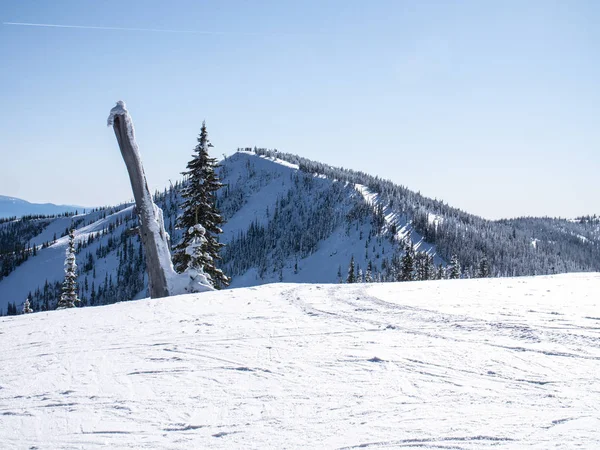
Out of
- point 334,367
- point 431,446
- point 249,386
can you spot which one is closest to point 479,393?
point 431,446

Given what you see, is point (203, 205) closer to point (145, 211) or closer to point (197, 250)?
point (197, 250)

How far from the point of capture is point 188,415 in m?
3.39

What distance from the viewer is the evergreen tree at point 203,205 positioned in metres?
19.9

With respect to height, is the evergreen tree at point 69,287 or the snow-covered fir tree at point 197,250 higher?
the snow-covered fir tree at point 197,250

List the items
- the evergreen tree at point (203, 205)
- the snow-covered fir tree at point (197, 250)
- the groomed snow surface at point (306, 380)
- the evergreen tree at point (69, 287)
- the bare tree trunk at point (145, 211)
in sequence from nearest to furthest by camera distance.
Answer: the groomed snow surface at point (306, 380) → the bare tree trunk at point (145, 211) → the snow-covered fir tree at point (197, 250) → the evergreen tree at point (203, 205) → the evergreen tree at point (69, 287)

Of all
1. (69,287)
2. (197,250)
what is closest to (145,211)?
→ (197,250)

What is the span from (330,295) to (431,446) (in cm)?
773

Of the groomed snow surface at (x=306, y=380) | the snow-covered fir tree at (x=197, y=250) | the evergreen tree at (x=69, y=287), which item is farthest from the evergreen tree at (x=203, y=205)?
the evergreen tree at (x=69, y=287)

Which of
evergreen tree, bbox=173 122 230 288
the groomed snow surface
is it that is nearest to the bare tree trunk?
the groomed snow surface

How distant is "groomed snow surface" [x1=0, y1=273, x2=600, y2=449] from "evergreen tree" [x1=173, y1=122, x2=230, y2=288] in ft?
38.9

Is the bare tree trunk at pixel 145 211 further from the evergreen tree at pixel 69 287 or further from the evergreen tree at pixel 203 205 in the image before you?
the evergreen tree at pixel 69 287

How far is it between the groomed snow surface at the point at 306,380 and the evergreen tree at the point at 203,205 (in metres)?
11.8

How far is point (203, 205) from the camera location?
2006 centimetres

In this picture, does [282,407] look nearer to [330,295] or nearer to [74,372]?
[74,372]
